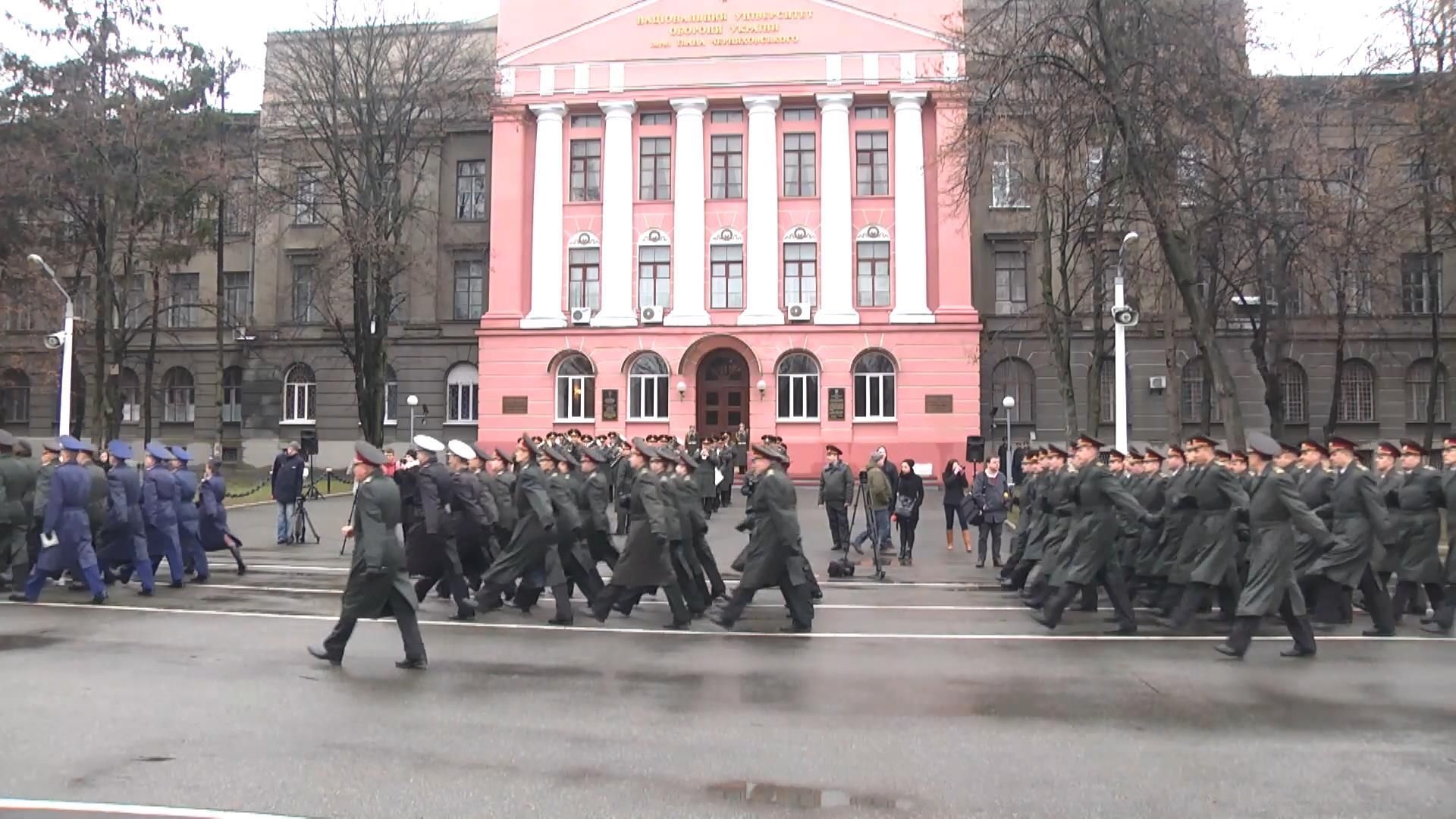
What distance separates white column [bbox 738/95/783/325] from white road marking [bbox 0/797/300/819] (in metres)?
32.4

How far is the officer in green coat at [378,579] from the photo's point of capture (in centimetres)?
866

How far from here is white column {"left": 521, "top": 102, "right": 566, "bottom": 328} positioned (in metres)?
38.3

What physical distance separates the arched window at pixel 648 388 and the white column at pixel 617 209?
2294 millimetres

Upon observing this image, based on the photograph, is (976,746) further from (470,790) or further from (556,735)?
(470,790)

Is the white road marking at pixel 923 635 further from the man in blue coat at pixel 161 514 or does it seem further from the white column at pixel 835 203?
the white column at pixel 835 203

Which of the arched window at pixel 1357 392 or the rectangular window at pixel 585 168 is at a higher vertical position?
the rectangular window at pixel 585 168

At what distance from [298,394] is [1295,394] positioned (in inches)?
1460

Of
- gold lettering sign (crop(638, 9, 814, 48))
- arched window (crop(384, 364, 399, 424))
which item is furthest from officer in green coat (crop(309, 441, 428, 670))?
arched window (crop(384, 364, 399, 424))

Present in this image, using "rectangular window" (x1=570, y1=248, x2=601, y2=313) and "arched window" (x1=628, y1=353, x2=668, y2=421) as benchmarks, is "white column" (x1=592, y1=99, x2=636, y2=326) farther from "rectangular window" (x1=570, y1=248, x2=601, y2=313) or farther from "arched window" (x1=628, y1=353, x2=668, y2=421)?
"arched window" (x1=628, y1=353, x2=668, y2=421)

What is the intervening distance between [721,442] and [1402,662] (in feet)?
70.5

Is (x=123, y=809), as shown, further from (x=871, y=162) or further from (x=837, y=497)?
(x=871, y=162)

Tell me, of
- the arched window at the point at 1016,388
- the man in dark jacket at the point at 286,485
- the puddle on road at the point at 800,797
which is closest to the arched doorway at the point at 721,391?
the arched window at the point at 1016,388

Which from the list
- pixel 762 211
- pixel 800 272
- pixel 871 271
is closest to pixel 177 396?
pixel 762 211

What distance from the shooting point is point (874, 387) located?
37.1m
